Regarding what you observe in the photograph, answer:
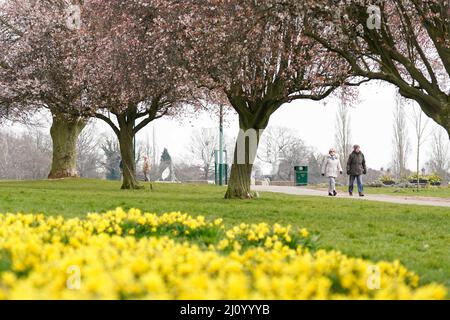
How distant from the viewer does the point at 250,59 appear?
65.3 ft

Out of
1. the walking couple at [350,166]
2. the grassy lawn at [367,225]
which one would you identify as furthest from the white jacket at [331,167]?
the grassy lawn at [367,225]

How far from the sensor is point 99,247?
5504 mm

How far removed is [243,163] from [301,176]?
23332mm

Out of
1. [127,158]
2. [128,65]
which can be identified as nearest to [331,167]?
[128,65]

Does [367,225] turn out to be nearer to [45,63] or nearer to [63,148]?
[45,63]

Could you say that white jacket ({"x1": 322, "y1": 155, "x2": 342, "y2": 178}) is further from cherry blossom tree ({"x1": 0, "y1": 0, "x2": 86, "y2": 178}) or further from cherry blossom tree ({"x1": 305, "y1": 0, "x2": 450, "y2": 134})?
cherry blossom tree ({"x1": 0, "y1": 0, "x2": 86, "y2": 178})

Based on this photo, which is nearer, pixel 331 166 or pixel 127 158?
pixel 331 166

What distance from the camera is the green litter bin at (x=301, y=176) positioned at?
43875 millimetres

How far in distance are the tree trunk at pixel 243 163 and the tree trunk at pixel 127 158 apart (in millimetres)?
10276

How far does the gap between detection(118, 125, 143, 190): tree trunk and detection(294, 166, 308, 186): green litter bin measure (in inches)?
622

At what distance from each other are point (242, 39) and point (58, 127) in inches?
965

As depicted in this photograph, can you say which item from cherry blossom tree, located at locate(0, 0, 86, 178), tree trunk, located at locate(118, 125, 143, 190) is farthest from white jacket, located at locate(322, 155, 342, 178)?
cherry blossom tree, located at locate(0, 0, 86, 178)

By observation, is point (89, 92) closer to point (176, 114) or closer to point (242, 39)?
point (176, 114)
